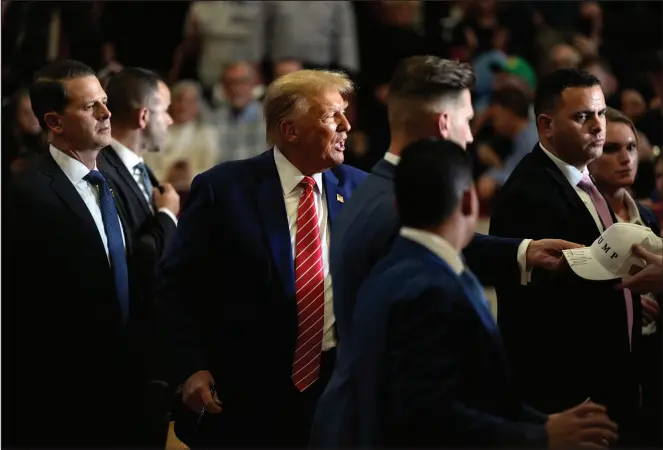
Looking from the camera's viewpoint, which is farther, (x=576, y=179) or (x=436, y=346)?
(x=576, y=179)

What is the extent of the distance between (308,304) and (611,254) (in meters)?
0.92

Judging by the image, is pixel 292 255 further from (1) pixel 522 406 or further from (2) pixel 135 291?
(1) pixel 522 406

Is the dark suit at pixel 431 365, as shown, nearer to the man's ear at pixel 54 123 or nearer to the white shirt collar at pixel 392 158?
the white shirt collar at pixel 392 158

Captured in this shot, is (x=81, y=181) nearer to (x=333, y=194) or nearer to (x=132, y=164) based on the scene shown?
(x=132, y=164)

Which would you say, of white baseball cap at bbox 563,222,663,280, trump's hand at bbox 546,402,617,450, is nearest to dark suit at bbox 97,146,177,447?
white baseball cap at bbox 563,222,663,280

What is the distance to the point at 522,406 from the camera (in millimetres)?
2631

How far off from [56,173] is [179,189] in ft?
7.62

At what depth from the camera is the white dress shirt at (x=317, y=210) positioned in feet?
11.7

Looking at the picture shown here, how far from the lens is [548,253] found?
139 inches

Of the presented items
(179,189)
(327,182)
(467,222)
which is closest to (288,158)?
(327,182)

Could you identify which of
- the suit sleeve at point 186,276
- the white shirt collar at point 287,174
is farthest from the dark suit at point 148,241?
the white shirt collar at point 287,174

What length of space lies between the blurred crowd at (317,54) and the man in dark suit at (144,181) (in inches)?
74.5

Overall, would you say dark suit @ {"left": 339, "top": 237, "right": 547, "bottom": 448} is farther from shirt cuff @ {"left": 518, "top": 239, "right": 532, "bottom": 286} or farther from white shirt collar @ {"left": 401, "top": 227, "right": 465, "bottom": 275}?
shirt cuff @ {"left": 518, "top": 239, "right": 532, "bottom": 286}

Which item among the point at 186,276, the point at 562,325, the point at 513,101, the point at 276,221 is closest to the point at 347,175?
the point at 276,221
